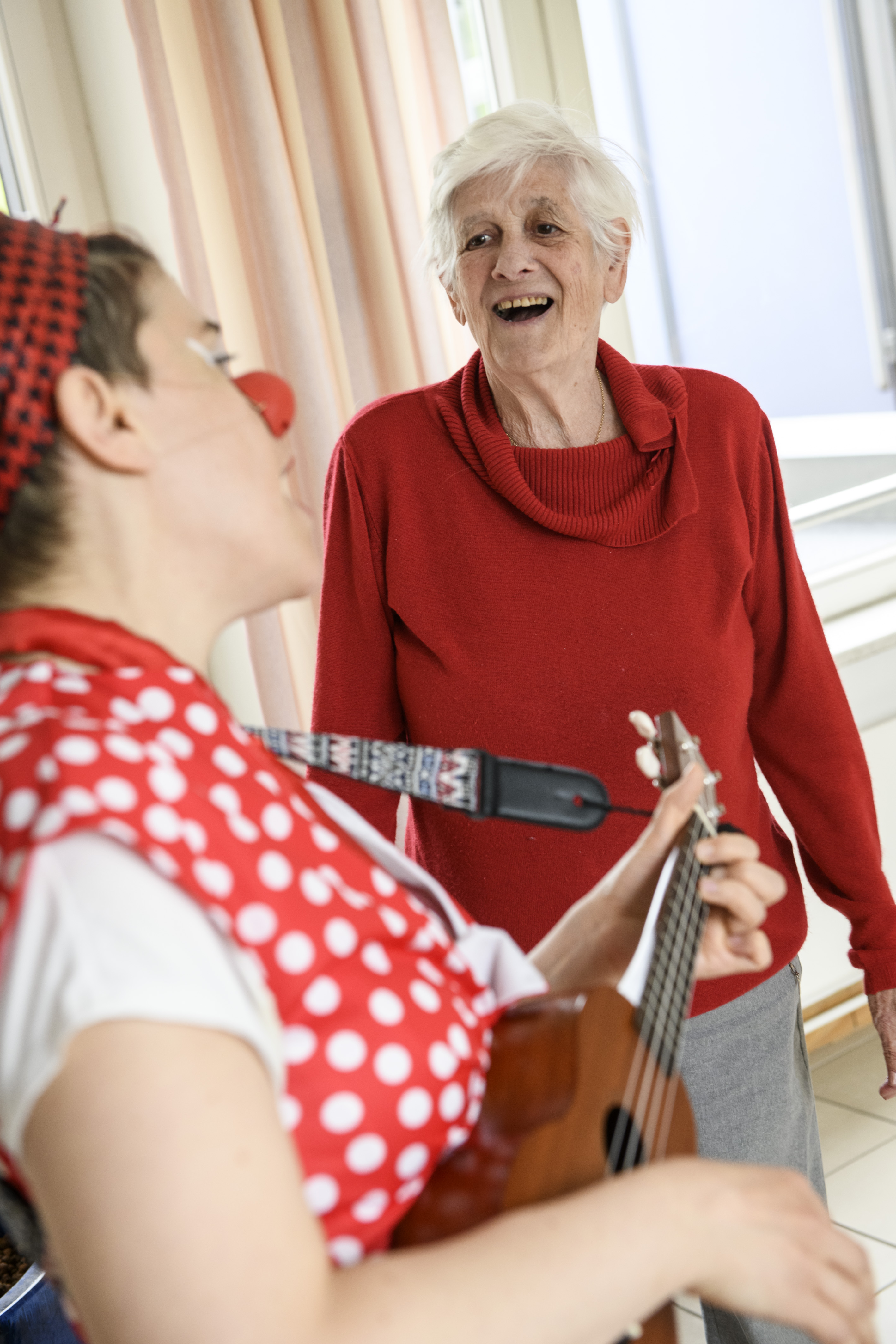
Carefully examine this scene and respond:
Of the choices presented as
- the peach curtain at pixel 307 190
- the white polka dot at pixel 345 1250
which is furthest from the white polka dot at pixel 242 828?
the peach curtain at pixel 307 190

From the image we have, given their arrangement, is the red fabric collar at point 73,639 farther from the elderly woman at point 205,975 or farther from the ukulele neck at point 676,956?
the ukulele neck at point 676,956

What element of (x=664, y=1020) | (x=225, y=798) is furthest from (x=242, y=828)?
(x=664, y=1020)

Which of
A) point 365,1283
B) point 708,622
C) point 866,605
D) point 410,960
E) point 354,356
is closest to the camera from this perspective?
point 365,1283

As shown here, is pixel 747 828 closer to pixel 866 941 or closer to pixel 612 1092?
pixel 866 941

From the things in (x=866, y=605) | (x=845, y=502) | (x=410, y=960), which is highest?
(x=410, y=960)

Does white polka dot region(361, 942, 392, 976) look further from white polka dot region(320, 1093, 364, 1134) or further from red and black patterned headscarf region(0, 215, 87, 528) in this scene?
red and black patterned headscarf region(0, 215, 87, 528)

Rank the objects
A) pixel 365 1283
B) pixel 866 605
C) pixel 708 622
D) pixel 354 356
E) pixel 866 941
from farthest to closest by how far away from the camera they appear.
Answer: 1. pixel 866 605
2. pixel 354 356
3. pixel 866 941
4. pixel 708 622
5. pixel 365 1283

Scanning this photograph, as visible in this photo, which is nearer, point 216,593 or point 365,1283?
point 365,1283

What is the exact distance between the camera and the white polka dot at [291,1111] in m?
0.57

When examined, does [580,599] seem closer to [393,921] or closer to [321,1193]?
[393,921]

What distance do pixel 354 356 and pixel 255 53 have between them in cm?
51

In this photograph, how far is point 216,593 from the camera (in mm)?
716

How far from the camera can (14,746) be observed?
54 cm

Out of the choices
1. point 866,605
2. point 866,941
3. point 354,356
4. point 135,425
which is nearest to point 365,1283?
point 135,425
